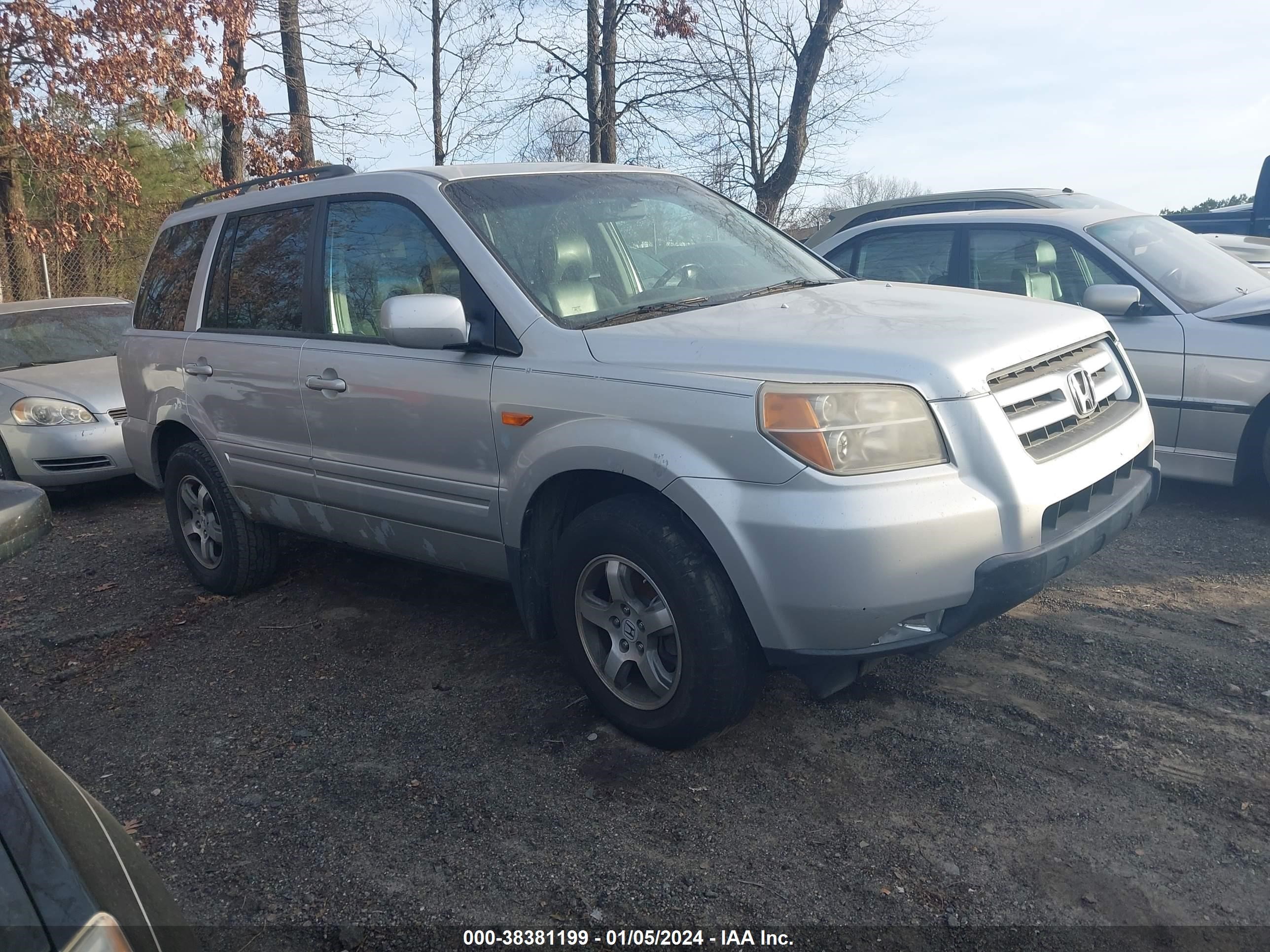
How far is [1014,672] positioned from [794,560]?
138 centimetres

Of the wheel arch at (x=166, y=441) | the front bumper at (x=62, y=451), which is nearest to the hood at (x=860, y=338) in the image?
the wheel arch at (x=166, y=441)

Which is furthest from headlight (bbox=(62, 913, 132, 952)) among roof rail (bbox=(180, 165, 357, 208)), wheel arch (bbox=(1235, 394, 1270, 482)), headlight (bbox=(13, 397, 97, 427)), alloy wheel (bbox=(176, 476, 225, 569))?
headlight (bbox=(13, 397, 97, 427))

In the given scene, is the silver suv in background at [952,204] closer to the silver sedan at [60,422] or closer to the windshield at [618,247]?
the windshield at [618,247]

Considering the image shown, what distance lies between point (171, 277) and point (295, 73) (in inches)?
383

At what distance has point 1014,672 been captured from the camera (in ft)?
12.2

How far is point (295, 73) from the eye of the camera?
13.9 meters

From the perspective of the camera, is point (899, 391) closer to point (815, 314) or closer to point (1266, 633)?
point (815, 314)

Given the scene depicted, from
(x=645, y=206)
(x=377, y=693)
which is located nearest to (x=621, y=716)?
(x=377, y=693)

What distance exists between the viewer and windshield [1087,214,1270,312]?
570cm

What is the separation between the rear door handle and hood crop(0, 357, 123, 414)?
3.97 meters

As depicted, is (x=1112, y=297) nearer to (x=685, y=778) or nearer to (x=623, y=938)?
(x=685, y=778)

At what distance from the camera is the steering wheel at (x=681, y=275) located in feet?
12.7

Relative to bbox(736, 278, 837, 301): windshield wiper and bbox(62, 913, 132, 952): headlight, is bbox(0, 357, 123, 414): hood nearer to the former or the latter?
bbox(736, 278, 837, 301): windshield wiper

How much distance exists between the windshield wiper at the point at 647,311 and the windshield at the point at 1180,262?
332cm
